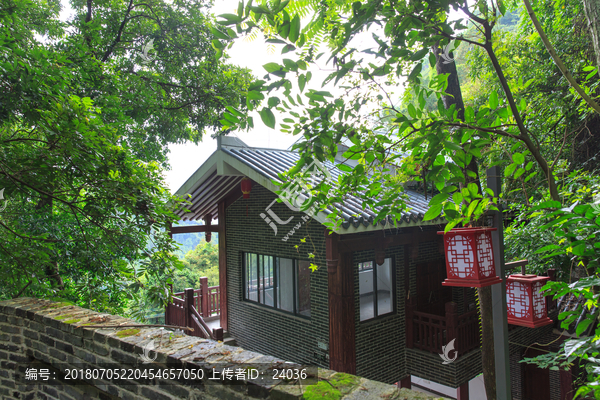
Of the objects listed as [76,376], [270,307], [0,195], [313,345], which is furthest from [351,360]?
[0,195]

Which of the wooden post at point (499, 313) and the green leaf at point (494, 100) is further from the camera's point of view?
the wooden post at point (499, 313)

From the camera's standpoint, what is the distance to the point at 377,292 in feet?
23.6

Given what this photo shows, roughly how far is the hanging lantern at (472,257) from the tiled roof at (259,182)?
88.6 inches

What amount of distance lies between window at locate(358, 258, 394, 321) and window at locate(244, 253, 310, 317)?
121 centimetres

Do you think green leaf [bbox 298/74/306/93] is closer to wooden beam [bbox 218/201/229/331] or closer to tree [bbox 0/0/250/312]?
tree [bbox 0/0/250/312]

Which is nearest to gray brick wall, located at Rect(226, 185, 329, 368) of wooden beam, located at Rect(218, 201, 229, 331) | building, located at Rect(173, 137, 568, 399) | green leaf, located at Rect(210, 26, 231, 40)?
building, located at Rect(173, 137, 568, 399)

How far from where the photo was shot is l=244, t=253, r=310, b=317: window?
7266 millimetres

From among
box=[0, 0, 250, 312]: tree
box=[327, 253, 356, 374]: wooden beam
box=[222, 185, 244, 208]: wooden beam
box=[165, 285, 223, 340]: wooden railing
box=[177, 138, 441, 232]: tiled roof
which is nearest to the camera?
box=[0, 0, 250, 312]: tree

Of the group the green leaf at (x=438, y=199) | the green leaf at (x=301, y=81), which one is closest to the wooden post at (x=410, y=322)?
the green leaf at (x=438, y=199)

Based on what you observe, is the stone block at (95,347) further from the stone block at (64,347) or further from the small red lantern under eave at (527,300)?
the small red lantern under eave at (527,300)

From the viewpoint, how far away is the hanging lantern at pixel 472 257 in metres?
2.52

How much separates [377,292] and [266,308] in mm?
2527

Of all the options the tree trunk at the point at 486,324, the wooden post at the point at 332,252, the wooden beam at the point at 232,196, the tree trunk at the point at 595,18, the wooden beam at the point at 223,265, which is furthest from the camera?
the wooden beam at the point at 223,265

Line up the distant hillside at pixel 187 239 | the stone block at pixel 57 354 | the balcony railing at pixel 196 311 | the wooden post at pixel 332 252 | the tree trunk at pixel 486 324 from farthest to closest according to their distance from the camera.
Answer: the balcony railing at pixel 196 311, the wooden post at pixel 332 252, the distant hillside at pixel 187 239, the tree trunk at pixel 486 324, the stone block at pixel 57 354
